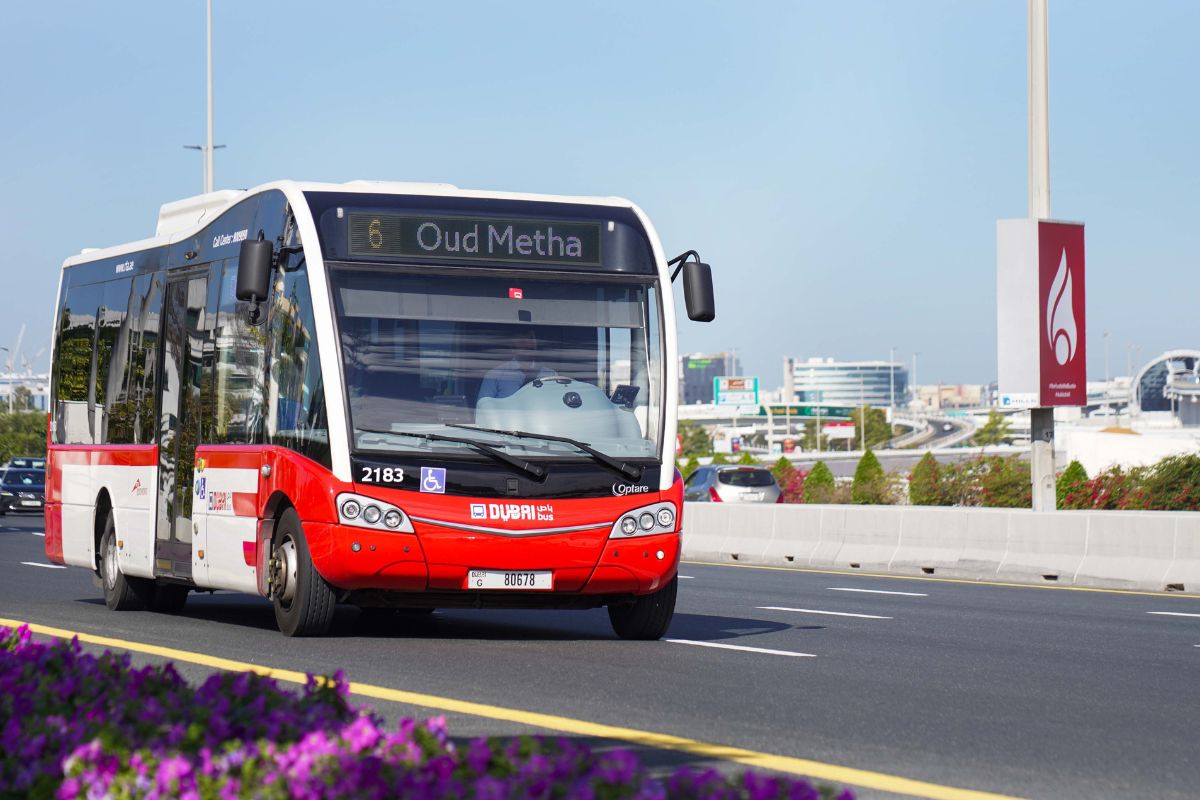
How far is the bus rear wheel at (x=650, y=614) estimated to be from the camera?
517 inches

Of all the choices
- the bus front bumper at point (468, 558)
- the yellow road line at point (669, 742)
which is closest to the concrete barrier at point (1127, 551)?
the bus front bumper at point (468, 558)

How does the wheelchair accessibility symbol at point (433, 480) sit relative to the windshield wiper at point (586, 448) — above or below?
below

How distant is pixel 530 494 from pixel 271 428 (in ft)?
6.40

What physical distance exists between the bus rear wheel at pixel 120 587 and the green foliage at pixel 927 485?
2573cm

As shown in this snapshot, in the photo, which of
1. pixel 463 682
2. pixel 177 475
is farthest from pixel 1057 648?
pixel 177 475

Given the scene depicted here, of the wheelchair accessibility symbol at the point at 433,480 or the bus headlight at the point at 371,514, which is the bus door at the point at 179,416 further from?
the wheelchair accessibility symbol at the point at 433,480

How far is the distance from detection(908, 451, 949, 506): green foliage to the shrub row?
34535 mm

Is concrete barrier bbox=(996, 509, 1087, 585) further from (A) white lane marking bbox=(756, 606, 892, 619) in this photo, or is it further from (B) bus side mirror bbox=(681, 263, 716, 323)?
(B) bus side mirror bbox=(681, 263, 716, 323)

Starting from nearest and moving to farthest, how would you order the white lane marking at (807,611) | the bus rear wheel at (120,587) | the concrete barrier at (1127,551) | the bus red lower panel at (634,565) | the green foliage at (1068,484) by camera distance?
1. the bus red lower panel at (634,565)
2. the bus rear wheel at (120,587)
3. the white lane marking at (807,611)
4. the concrete barrier at (1127,551)
5. the green foliage at (1068,484)

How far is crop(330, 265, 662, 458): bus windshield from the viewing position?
479 inches

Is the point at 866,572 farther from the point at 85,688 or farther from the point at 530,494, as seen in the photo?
the point at 85,688

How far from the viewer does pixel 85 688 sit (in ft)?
19.9

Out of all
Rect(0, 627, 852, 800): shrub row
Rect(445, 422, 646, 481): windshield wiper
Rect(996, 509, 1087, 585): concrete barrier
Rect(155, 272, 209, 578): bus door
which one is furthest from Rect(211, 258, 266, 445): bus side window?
Rect(996, 509, 1087, 585): concrete barrier

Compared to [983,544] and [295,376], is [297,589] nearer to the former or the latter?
[295,376]
